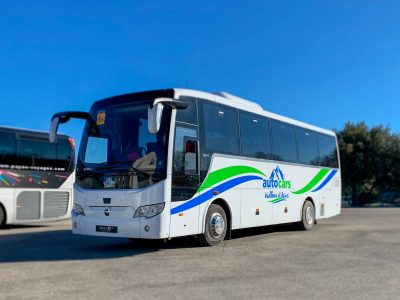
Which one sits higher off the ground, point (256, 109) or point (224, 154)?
point (256, 109)

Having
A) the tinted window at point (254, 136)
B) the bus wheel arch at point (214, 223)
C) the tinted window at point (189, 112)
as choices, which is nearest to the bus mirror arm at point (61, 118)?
the tinted window at point (189, 112)

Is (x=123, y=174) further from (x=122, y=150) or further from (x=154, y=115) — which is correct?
(x=154, y=115)

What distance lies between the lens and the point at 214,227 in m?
10.9

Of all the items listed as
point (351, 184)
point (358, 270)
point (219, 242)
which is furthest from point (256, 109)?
point (351, 184)

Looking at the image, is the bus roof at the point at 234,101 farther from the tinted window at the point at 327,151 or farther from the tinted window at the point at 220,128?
the tinted window at the point at 327,151

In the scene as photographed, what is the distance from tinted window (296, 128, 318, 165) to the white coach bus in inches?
103

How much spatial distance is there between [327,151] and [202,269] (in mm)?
10820

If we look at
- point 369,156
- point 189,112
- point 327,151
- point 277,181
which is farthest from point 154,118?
point 369,156

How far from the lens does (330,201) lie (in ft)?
57.6

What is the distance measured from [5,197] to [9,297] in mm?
10312

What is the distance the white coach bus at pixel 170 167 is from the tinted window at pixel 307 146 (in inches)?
103

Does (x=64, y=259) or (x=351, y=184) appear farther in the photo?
(x=351, y=184)

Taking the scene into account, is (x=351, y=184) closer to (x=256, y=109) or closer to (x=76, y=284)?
(x=256, y=109)

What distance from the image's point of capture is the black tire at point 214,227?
35.2 ft
